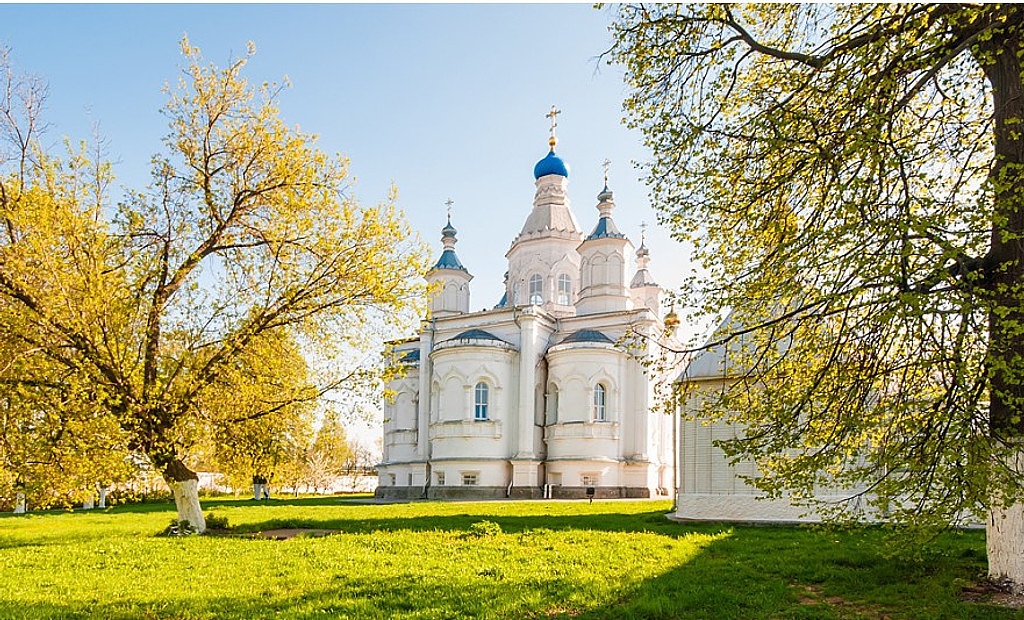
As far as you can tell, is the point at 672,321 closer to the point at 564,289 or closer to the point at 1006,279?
the point at 1006,279

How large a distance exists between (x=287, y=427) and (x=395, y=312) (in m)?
2.72

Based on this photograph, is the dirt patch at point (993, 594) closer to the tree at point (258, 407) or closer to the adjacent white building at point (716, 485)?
the adjacent white building at point (716, 485)

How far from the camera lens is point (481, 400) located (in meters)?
33.3

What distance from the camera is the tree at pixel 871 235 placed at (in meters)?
6.27

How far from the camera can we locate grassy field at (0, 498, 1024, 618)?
696 centimetres

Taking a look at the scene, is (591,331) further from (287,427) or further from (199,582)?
(199,582)

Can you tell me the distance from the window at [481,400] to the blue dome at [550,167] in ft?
46.5

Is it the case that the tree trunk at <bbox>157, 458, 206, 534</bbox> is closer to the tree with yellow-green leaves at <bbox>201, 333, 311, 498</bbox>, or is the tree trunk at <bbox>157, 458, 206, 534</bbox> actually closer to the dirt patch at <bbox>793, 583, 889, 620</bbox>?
the tree with yellow-green leaves at <bbox>201, 333, 311, 498</bbox>

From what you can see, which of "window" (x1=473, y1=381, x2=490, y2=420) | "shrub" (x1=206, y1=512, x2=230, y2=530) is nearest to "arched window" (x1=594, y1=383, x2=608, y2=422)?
"window" (x1=473, y1=381, x2=490, y2=420)

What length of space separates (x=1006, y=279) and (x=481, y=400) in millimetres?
27339

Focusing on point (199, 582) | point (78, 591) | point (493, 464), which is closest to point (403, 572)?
point (199, 582)

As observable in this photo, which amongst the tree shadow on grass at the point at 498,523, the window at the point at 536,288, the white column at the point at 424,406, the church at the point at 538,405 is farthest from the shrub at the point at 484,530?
the window at the point at 536,288

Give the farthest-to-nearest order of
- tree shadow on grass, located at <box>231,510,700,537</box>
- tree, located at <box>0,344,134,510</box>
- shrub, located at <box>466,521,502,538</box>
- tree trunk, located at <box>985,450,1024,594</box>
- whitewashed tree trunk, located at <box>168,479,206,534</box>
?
tree shadow on grass, located at <box>231,510,700,537</box>
whitewashed tree trunk, located at <box>168,479,206,534</box>
shrub, located at <box>466,521,502,538</box>
tree, located at <box>0,344,134,510</box>
tree trunk, located at <box>985,450,1024,594</box>

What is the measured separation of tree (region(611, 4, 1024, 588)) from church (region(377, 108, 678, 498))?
75.8ft
